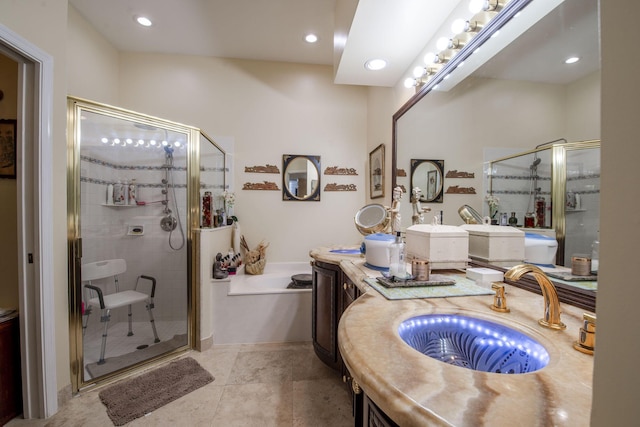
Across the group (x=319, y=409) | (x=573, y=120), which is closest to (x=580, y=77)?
(x=573, y=120)

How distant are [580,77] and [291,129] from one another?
8.44 feet

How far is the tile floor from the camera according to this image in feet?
4.64

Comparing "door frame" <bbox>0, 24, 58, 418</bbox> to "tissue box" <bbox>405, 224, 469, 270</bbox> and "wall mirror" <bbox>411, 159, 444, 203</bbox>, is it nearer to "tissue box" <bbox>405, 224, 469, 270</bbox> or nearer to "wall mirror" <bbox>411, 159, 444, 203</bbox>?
"tissue box" <bbox>405, 224, 469, 270</bbox>

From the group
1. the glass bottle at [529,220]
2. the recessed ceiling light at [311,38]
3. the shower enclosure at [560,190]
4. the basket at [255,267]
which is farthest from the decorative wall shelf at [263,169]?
the glass bottle at [529,220]

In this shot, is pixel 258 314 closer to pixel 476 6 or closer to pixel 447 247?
pixel 447 247

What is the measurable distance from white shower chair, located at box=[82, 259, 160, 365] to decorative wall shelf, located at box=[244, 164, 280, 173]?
4.85ft

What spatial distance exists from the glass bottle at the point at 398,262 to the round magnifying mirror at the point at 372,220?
2.07ft

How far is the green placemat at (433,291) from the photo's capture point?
0.94 m

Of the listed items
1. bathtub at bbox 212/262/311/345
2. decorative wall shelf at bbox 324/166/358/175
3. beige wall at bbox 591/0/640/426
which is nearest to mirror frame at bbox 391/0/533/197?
decorative wall shelf at bbox 324/166/358/175

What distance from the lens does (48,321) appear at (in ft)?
4.69

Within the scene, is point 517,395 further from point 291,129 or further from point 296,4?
point 291,129

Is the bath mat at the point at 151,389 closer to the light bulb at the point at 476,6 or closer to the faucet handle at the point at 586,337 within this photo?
the faucet handle at the point at 586,337

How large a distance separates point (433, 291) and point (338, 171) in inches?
89.7

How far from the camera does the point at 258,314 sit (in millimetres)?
2242
